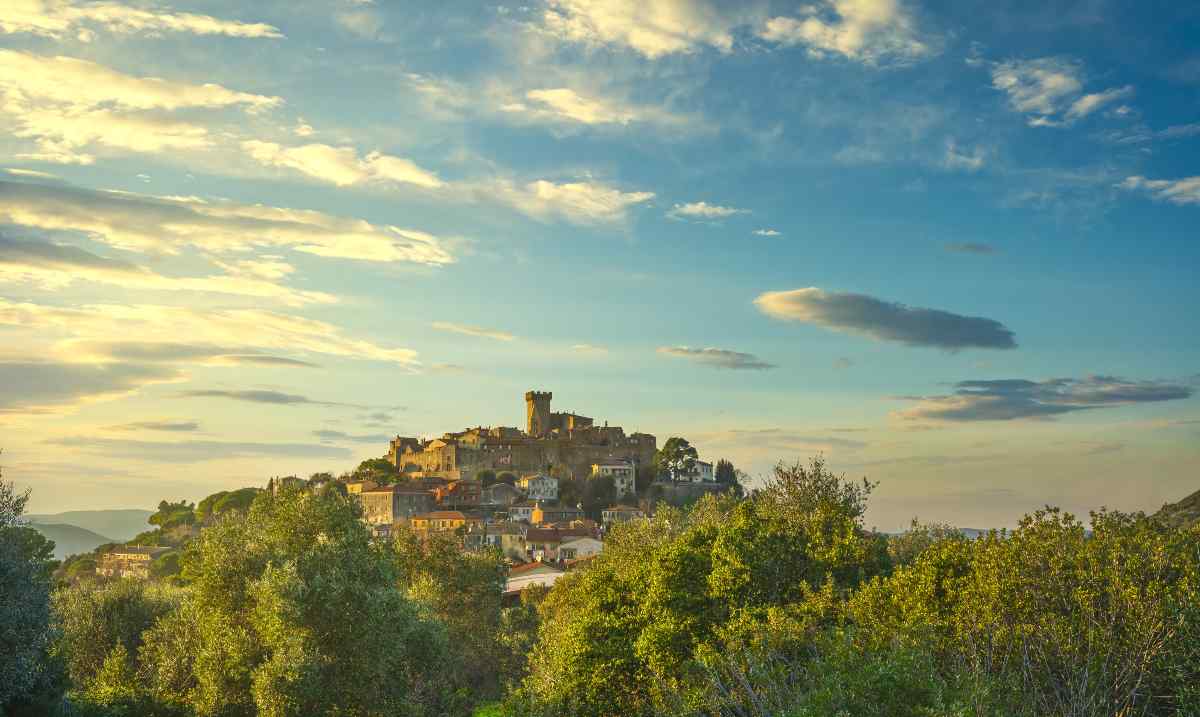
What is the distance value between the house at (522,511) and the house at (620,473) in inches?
727

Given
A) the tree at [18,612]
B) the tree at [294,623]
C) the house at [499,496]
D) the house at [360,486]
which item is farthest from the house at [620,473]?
the tree at [18,612]

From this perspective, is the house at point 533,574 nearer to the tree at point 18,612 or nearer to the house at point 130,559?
the house at point 130,559

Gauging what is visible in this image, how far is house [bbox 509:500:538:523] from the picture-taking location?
162 metres

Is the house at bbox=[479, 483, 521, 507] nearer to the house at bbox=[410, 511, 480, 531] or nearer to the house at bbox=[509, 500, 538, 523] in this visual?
the house at bbox=[509, 500, 538, 523]

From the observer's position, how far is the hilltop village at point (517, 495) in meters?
135

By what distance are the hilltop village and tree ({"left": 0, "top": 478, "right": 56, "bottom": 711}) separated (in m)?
96.3

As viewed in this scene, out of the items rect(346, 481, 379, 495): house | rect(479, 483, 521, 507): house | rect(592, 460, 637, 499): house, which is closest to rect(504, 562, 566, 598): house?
rect(479, 483, 521, 507): house

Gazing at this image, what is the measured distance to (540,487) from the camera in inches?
7077

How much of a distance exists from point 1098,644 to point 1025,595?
7.45 ft

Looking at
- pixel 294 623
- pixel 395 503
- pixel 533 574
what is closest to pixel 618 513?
pixel 395 503

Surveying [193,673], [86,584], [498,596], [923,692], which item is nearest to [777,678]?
[923,692]

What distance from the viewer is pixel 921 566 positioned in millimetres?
30438

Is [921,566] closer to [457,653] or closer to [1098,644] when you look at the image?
[1098,644]

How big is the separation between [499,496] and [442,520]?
1991cm
